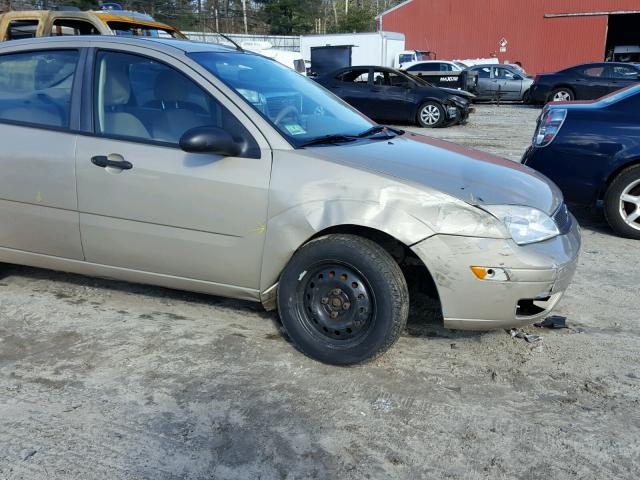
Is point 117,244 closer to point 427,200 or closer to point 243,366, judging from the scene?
point 243,366

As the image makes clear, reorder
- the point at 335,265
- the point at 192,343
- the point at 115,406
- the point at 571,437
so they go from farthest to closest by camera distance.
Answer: the point at 192,343 → the point at 335,265 → the point at 115,406 → the point at 571,437

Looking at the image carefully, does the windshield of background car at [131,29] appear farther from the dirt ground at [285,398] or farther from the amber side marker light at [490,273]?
the amber side marker light at [490,273]

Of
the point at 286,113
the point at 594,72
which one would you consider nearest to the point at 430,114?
the point at 594,72

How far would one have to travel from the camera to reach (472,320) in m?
3.02

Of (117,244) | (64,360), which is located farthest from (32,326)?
(117,244)

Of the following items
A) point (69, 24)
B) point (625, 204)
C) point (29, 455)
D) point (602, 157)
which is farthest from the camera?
point (69, 24)

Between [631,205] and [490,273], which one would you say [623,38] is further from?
[490,273]

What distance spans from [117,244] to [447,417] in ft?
6.95

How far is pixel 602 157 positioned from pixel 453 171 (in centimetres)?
287

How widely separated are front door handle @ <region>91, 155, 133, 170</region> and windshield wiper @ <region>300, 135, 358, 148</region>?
1.02m

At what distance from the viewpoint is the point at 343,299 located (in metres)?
3.12

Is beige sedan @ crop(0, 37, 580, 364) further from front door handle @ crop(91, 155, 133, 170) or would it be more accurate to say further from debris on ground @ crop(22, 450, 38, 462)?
debris on ground @ crop(22, 450, 38, 462)

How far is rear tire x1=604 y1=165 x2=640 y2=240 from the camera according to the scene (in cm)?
539

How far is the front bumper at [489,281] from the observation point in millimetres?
2900
